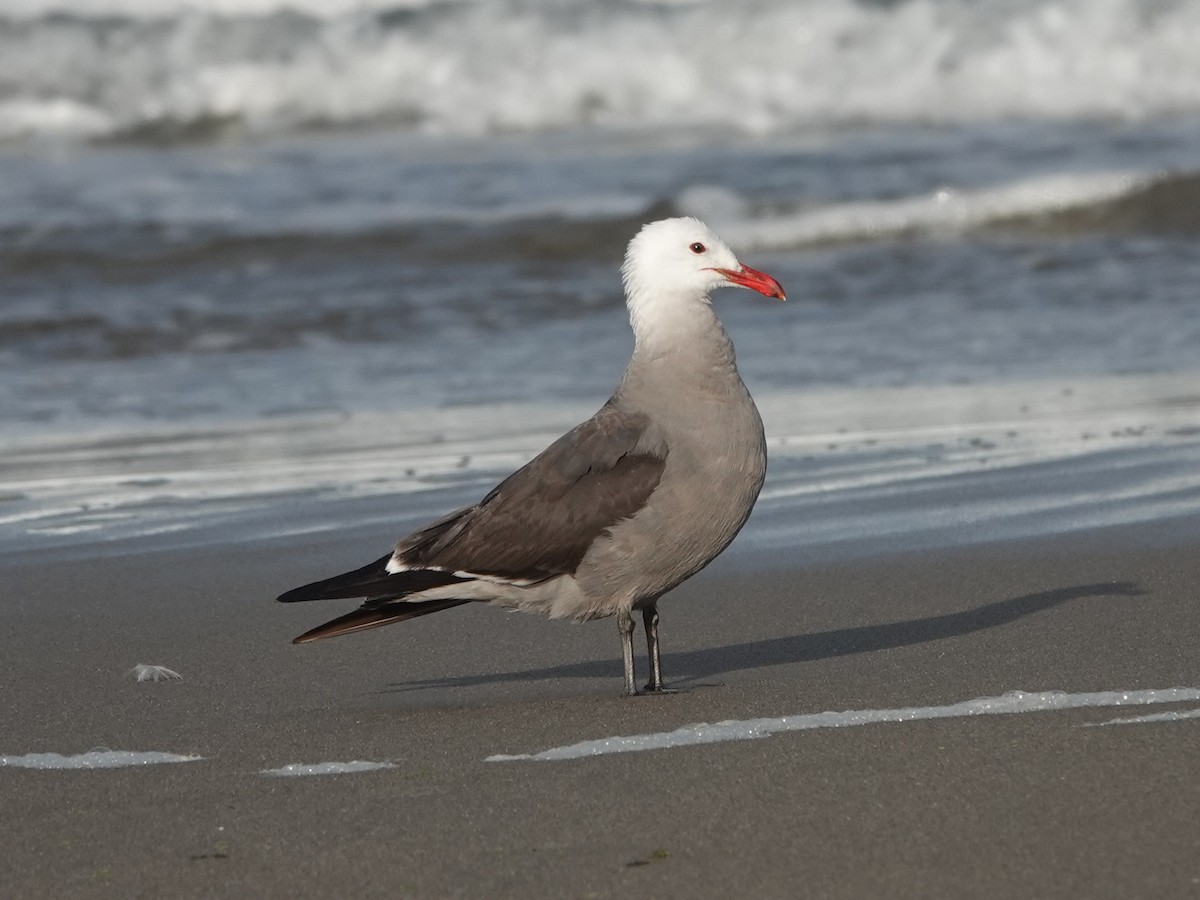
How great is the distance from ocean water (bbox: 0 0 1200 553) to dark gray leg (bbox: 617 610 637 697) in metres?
1.48

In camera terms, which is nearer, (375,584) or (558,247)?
(375,584)

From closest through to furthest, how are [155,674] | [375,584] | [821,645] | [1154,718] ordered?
[1154,718]
[375,584]
[155,674]
[821,645]

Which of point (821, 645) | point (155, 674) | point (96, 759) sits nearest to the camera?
point (96, 759)

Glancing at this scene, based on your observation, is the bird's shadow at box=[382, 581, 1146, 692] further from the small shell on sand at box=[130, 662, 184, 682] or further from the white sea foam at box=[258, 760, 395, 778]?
the white sea foam at box=[258, 760, 395, 778]

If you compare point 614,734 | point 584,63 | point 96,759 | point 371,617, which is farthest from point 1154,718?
point 584,63

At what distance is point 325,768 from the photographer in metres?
3.90

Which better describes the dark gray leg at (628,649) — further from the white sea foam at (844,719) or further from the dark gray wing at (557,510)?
the white sea foam at (844,719)

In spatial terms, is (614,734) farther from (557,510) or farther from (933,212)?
(933,212)

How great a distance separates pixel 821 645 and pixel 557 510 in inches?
33.2

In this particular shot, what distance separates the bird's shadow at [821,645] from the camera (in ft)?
15.7

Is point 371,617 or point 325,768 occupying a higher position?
point 371,617

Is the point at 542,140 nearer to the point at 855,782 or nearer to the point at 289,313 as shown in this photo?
the point at 289,313

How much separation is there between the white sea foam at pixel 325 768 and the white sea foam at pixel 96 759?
226 mm

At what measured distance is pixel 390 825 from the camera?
3441mm
